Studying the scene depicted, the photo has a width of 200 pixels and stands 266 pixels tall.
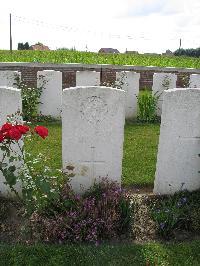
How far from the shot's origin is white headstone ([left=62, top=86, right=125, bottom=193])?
13.7ft

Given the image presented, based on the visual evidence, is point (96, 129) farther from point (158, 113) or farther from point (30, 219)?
point (158, 113)

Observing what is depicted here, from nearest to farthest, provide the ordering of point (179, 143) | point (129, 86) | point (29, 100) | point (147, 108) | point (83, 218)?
point (83, 218) < point (179, 143) < point (29, 100) < point (147, 108) < point (129, 86)

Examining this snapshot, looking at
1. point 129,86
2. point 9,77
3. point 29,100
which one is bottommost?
point 29,100

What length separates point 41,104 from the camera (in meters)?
8.65

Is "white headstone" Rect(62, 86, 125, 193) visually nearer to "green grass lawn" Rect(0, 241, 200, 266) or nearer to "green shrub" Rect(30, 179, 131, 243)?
"green shrub" Rect(30, 179, 131, 243)

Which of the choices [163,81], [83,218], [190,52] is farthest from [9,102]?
[190,52]

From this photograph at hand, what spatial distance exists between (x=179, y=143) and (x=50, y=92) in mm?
4672

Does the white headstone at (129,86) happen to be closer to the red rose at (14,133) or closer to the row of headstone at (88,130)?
the row of headstone at (88,130)

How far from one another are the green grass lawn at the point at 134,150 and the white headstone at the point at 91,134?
81 cm

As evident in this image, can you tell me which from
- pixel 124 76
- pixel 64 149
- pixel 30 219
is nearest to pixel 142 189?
pixel 64 149

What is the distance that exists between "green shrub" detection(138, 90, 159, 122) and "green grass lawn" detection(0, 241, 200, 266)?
520 centimetres

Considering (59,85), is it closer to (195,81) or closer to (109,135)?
(195,81)

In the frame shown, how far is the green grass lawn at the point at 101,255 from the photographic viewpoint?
11.4ft

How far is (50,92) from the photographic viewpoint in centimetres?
854
